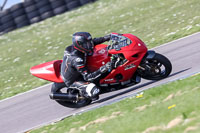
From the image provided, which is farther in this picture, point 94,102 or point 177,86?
point 94,102

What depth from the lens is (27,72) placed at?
13.4m

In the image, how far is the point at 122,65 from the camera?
706cm

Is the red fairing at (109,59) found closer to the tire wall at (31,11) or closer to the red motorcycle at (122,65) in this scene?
the red motorcycle at (122,65)

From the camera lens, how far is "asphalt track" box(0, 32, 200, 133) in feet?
25.1

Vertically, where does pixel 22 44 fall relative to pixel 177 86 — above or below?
below

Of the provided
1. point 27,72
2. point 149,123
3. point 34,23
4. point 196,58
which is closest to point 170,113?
point 149,123

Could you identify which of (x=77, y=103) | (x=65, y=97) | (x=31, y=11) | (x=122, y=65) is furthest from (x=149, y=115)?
(x=31, y=11)

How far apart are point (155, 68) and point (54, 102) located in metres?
3.12

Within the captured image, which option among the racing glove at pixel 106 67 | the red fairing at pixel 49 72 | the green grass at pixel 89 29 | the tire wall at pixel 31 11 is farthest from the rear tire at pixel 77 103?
the tire wall at pixel 31 11

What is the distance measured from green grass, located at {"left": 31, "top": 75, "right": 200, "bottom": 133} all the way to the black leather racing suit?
82 centimetres

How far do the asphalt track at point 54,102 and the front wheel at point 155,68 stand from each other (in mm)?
164

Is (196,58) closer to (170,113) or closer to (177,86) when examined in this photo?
(177,86)

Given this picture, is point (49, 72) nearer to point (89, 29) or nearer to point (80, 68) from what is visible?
point (80, 68)

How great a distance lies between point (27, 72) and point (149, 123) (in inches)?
368
